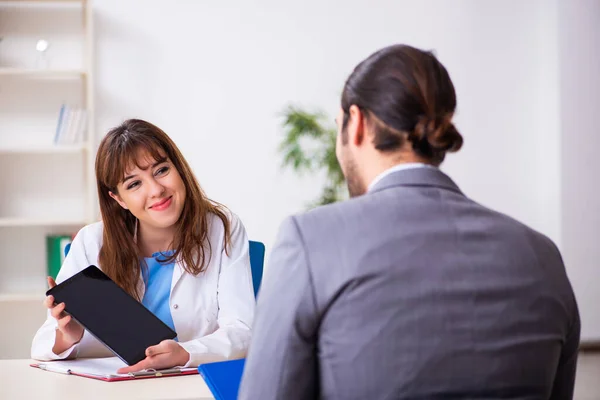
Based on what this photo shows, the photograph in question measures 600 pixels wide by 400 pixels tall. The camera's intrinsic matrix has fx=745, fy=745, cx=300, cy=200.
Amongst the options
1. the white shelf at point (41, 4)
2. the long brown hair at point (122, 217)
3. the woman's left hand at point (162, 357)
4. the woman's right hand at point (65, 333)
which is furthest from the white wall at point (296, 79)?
the woman's left hand at point (162, 357)

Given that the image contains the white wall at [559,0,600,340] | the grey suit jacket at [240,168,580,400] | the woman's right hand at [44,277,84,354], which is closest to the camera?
the grey suit jacket at [240,168,580,400]

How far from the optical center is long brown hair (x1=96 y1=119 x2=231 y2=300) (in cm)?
208

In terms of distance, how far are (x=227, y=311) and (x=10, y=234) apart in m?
2.80

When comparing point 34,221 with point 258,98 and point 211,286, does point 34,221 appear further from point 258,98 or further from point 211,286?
point 211,286

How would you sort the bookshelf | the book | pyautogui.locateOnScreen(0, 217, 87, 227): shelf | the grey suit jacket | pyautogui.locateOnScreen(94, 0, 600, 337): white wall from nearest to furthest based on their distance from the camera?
the grey suit jacket → the book → pyautogui.locateOnScreen(0, 217, 87, 227): shelf → the bookshelf → pyautogui.locateOnScreen(94, 0, 600, 337): white wall

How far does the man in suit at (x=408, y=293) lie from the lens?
98cm

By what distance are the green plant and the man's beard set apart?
3.22 metres

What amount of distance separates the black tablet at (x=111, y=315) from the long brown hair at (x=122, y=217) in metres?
0.37

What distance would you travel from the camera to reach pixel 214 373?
1532 millimetres

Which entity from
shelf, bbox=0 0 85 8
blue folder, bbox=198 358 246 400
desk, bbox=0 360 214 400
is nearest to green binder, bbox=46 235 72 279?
shelf, bbox=0 0 85 8

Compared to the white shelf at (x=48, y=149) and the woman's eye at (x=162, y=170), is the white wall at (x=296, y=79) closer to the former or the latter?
the white shelf at (x=48, y=149)

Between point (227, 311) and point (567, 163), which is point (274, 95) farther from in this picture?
point (227, 311)

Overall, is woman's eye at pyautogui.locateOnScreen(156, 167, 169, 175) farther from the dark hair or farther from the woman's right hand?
the dark hair

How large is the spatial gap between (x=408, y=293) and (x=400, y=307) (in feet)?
0.07
